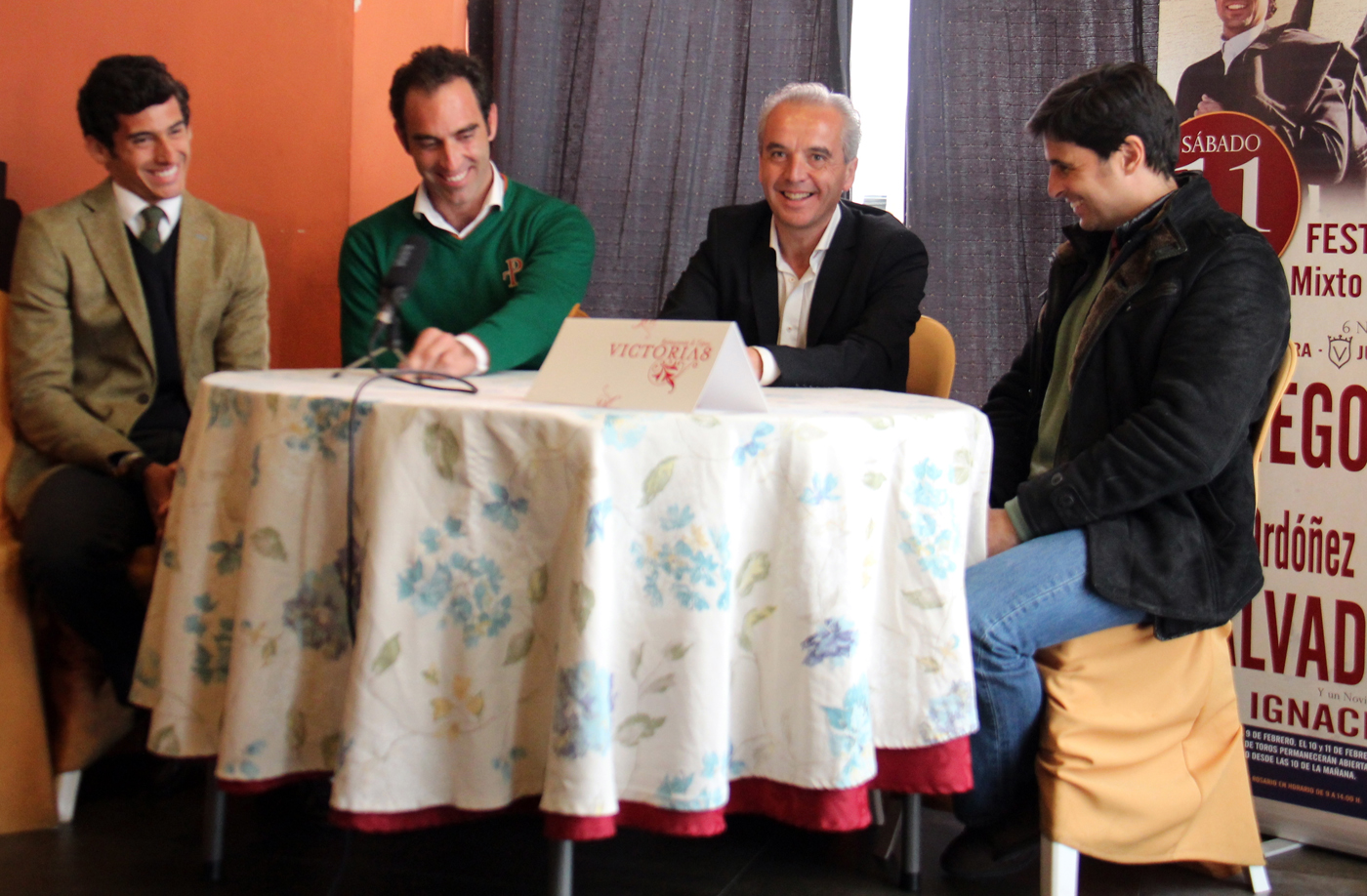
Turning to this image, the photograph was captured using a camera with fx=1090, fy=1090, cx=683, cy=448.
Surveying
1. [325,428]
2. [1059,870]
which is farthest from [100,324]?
[1059,870]

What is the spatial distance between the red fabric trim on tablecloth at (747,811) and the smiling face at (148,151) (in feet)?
4.45

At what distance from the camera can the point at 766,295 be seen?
7.11 ft

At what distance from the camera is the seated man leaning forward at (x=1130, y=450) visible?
1.54 metres

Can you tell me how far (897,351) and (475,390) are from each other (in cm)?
92

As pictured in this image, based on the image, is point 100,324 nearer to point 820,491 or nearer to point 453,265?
point 453,265

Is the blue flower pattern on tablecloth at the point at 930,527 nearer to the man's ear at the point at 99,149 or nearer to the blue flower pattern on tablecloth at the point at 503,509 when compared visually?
the blue flower pattern on tablecloth at the point at 503,509

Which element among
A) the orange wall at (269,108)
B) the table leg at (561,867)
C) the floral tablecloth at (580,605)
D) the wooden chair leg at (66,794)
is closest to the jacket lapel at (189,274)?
the orange wall at (269,108)

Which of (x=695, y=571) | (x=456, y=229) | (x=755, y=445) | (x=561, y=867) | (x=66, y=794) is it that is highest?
(x=456, y=229)

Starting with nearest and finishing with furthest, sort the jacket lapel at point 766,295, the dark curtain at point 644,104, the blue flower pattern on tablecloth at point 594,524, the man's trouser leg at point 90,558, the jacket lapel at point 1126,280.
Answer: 1. the blue flower pattern on tablecloth at point 594,524
2. the jacket lapel at point 1126,280
3. the man's trouser leg at point 90,558
4. the jacket lapel at point 766,295
5. the dark curtain at point 644,104

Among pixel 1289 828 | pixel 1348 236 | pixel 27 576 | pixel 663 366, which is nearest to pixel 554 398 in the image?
pixel 663 366

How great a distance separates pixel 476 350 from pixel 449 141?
1.92 feet

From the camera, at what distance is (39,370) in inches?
77.2

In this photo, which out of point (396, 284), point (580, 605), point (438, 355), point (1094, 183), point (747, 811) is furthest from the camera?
point (1094, 183)

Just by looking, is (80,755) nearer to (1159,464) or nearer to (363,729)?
(363,729)
